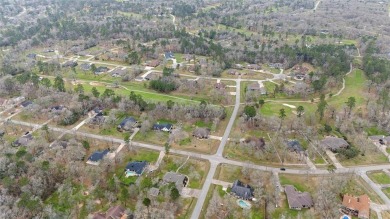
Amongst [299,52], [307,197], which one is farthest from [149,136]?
[299,52]

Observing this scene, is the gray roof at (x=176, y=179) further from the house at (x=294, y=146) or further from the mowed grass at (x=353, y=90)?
the mowed grass at (x=353, y=90)

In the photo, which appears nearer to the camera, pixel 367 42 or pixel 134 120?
pixel 134 120

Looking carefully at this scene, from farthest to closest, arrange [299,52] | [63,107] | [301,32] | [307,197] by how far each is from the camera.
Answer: [301,32] → [299,52] → [63,107] → [307,197]

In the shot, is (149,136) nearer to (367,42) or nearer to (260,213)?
(260,213)

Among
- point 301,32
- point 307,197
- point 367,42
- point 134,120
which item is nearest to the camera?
point 307,197

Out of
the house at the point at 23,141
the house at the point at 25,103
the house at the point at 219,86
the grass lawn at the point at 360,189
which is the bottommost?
the grass lawn at the point at 360,189

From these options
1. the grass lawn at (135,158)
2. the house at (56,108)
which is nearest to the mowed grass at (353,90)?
the grass lawn at (135,158)

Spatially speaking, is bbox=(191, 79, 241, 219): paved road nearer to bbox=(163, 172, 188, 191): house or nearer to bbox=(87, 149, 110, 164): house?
bbox=(163, 172, 188, 191): house
